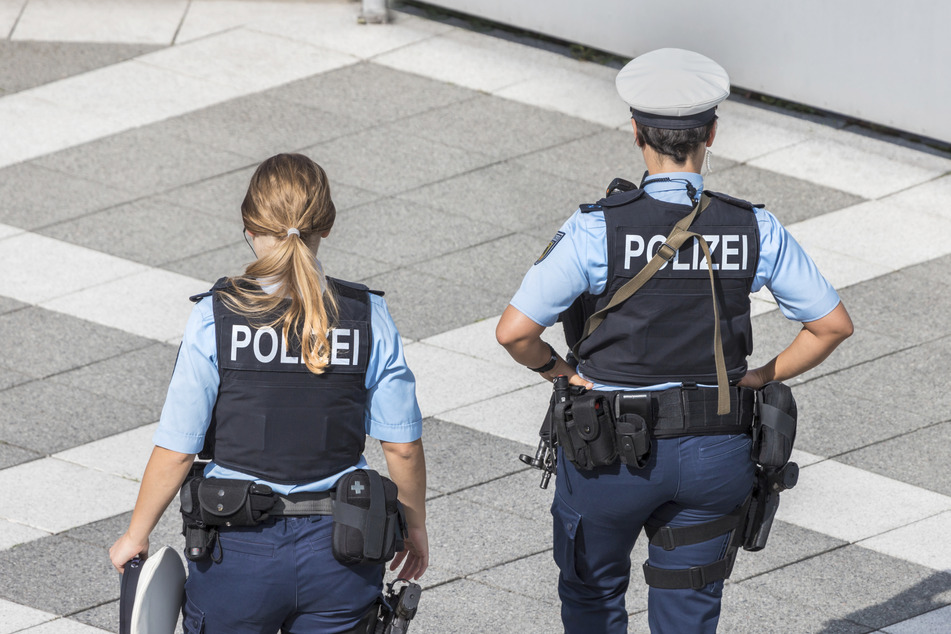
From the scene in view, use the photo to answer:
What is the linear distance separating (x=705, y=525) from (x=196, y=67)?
7483 millimetres

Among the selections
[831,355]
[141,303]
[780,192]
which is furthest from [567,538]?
[780,192]

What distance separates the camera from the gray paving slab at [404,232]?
304 inches

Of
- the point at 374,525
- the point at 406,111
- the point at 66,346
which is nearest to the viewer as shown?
the point at 374,525

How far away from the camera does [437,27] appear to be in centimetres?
1104

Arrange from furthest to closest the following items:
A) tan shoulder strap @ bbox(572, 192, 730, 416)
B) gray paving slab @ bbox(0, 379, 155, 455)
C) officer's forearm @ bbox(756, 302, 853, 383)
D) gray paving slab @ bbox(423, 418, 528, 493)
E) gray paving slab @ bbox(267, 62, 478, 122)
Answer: gray paving slab @ bbox(267, 62, 478, 122) → gray paving slab @ bbox(0, 379, 155, 455) → gray paving slab @ bbox(423, 418, 528, 493) → officer's forearm @ bbox(756, 302, 853, 383) → tan shoulder strap @ bbox(572, 192, 730, 416)

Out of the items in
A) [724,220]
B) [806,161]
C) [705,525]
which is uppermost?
[724,220]

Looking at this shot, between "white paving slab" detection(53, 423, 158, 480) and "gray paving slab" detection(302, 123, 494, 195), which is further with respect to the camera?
"gray paving slab" detection(302, 123, 494, 195)

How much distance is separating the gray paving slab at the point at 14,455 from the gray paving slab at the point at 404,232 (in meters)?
2.47

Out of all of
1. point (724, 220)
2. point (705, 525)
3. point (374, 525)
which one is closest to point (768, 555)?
point (705, 525)

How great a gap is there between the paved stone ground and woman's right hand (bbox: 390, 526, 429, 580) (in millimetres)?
1015

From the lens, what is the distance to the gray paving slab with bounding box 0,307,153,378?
6598mm

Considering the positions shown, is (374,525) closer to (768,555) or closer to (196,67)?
(768,555)

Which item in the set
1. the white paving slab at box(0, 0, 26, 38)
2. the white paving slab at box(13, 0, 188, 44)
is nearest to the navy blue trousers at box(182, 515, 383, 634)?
the white paving slab at box(13, 0, 188, 44)

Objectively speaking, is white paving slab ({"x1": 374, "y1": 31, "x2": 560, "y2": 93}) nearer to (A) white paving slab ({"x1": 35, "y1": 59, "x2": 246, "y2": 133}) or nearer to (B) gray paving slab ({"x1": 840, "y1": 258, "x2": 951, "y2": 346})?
(A) white paving slab ({"x1": 35, "y1": 59, "x2": 246, "y2": 133})
